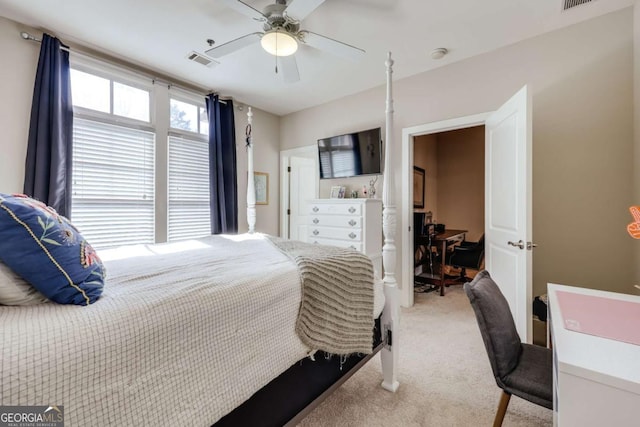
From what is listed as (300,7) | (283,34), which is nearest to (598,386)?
(300,7)

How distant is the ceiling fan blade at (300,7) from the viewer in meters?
1.70

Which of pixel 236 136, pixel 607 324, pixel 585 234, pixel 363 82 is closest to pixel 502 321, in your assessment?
pixel 607 324

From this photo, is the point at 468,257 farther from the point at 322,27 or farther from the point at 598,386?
the point at 322,27

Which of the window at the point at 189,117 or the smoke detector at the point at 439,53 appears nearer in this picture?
the smoke detector at the point at 439,53

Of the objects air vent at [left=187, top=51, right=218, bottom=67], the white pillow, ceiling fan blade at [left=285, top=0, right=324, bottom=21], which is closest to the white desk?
Result: the white pillow

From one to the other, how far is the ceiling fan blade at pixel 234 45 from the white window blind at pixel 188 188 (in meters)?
1.57

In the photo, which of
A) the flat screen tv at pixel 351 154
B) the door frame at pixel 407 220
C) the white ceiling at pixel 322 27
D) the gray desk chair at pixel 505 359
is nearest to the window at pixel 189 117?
the white ceiling at pixel 322 27

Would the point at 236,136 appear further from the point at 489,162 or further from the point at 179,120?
the point at 489,162

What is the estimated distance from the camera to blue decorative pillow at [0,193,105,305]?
77 cm

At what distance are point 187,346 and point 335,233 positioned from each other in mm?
2587

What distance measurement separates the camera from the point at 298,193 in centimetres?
464

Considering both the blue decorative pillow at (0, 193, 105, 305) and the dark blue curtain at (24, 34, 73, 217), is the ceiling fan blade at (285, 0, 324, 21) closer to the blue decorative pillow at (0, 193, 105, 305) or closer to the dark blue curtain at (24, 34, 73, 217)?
the blue decorative pillow at (0, 193, 105, 305)

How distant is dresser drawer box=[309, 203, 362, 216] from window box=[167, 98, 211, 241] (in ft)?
4.94

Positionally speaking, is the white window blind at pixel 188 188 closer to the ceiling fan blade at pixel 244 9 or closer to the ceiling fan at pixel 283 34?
the ceiling fan at pixel 283 34
